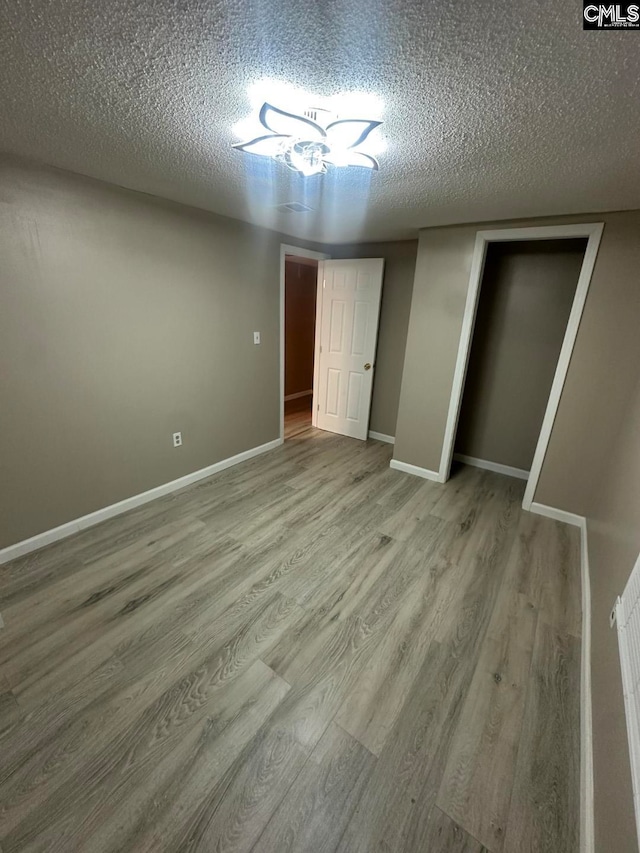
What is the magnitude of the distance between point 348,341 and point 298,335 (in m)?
1.75

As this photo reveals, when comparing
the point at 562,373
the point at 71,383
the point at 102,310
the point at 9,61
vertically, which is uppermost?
the point at 9,61

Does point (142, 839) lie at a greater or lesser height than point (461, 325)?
lesser

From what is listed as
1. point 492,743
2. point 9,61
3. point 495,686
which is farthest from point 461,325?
point 9,61

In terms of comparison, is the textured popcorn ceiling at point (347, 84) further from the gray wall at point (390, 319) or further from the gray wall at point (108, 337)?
the gray wall at point (390, 319)

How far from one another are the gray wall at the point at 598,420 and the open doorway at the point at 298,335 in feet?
7.07

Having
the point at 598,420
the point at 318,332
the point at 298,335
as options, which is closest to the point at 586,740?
the point at 598,420

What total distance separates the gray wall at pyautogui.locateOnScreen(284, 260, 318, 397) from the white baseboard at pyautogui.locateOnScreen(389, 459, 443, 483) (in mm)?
2590

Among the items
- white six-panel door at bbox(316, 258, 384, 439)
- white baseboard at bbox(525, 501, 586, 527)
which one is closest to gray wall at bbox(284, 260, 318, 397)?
white six-panel door at bbox(316, 258, 384, 439)

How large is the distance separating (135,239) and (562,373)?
10.3 feet

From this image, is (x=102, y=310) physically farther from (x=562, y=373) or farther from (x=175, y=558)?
(x=562, y=373)

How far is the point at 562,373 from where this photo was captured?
101 inches

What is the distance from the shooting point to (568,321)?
2719mm

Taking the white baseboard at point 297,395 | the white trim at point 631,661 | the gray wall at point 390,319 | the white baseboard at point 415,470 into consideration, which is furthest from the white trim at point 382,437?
the white trim at point 631,661

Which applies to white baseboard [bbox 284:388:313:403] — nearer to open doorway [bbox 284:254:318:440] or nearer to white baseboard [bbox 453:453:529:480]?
open doorway [bbox 284:254:318:440]
